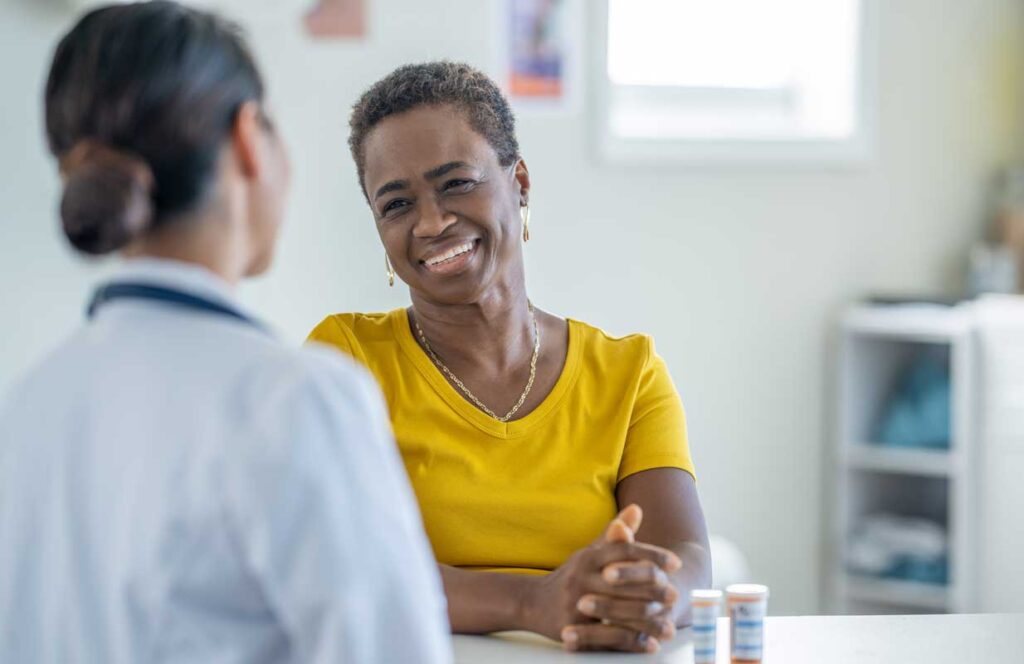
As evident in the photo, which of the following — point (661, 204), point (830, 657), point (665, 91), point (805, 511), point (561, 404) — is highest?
point (665, 91)

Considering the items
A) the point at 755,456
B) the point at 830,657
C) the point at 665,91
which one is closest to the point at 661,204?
the point at 665,91

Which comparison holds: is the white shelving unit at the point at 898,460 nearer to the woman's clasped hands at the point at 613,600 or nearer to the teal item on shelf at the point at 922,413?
the teal item on shelf at the point at 922,413

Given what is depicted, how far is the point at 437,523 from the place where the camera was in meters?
1.78

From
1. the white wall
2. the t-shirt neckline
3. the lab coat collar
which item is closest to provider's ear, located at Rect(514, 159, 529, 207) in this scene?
the t-shirt neckline

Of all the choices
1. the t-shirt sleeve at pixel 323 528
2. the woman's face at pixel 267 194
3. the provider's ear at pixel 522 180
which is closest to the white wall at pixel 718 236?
the provider's ear at pixel 522 180

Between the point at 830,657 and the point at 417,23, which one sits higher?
the point at 417,23

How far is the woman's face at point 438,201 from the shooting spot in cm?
185

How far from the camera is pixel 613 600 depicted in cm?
153

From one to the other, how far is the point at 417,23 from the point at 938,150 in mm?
1675

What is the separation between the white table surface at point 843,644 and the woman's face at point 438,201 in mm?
522

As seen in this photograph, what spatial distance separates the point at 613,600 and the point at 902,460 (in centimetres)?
252

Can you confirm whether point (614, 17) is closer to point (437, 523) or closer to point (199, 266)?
point (437, 523)

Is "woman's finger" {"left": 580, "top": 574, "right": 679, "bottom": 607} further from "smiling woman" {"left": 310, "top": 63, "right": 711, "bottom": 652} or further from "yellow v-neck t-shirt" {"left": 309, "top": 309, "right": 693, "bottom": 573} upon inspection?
"yellow v-neck t-shirt" {"left": 309, "top": 309, "right": 693, "bottom": 573}

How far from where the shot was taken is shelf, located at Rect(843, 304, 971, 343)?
12.3 feet
